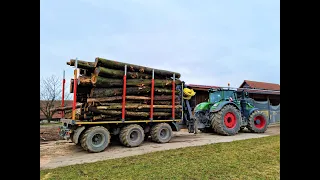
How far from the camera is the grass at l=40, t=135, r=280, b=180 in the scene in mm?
4598

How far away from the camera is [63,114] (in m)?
9.20

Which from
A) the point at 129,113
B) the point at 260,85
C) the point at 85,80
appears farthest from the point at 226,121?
the point at 260,85

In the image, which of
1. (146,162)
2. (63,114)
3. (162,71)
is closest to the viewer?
(146,162)

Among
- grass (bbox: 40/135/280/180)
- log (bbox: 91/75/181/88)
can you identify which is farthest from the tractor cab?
grass (bbox: 40/135/280/180)

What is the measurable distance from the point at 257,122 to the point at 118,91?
8977 mm

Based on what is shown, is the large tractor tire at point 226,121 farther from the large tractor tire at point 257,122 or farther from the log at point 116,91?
the log at point 116,91

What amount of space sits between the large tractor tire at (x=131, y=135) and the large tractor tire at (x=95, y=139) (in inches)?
25.9

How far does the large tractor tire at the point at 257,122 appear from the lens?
1267 centimetres

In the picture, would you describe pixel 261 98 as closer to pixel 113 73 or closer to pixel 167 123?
pixel 167 123

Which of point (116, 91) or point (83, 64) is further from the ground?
point (83, 64)

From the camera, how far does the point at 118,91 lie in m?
8.58
